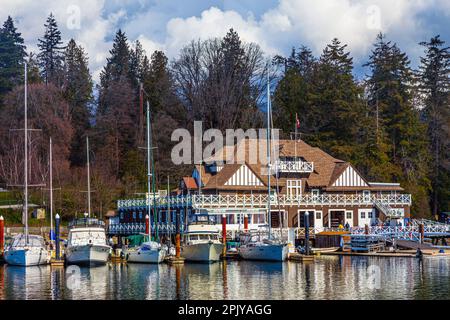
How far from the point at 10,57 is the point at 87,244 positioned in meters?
62.4

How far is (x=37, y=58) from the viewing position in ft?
385

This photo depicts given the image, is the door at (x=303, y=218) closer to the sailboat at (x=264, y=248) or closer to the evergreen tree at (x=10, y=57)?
the sailboat at (x=264, y=248)

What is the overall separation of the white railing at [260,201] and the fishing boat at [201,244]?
8.60 metres

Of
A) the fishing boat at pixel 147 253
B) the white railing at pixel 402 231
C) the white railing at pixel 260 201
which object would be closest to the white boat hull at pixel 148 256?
the fishing boat at pixel 147 253

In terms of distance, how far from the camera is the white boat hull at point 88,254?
55281mm

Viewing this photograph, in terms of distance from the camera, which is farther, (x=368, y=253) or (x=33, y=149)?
(x=33, y=149)

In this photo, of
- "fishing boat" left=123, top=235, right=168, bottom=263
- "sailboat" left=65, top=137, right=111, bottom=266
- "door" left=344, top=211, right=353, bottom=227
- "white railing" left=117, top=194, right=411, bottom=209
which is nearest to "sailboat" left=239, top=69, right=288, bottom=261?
"fishing boat" left=123, top=235, right=168, bottom=263

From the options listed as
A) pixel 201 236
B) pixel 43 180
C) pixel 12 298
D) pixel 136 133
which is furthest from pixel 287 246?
pixel 136 133

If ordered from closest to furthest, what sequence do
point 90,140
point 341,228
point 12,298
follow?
point 12,298 → point 341,228 → point 90,140

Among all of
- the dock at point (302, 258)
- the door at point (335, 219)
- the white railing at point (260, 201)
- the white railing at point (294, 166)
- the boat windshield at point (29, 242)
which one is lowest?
the dock at point (302, 258)

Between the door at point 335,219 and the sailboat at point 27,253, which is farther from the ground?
the door at point 335,219
